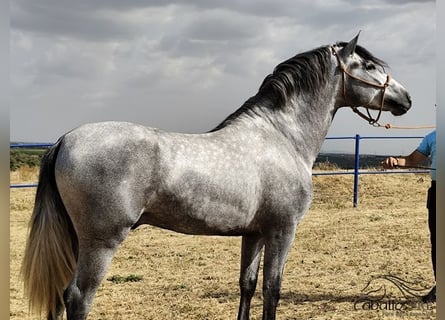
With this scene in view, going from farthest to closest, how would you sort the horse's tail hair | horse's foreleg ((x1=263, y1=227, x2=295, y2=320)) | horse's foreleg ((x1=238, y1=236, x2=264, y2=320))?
horse's foreleg ((x1=238, y1=236, x2=264, y2=320)), horse's foreleg ((x1=263, y1=227, x2=295, y2=320)), the horse's tail hair

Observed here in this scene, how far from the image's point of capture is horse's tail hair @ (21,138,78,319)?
3.00m

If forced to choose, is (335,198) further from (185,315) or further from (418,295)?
(185,315)

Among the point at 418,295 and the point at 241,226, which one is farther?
the point at 418,295

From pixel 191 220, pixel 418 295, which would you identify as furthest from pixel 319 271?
pixel 191 220

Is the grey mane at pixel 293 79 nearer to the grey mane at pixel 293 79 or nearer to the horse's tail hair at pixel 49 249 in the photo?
the grey mane at pixel 293 79

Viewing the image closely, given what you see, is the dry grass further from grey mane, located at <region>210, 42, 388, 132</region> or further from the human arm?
grey mane, located at <region>210, 42, 388, 132</region>

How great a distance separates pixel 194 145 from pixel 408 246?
5.05 metres

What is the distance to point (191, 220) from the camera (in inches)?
122

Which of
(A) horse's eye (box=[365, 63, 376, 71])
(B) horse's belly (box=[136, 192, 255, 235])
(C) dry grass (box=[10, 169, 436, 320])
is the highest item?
(A) horse's eye (box=[365, 63, 376, 71])

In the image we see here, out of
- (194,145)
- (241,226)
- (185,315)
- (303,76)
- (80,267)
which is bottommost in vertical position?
(185,315)

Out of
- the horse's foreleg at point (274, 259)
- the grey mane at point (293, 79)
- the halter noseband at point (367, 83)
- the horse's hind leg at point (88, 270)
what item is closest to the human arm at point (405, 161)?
the halter noseband at point (367, 83)

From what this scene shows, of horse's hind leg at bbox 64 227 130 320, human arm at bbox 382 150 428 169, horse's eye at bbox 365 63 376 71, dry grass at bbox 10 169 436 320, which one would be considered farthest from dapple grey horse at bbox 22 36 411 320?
dry grass at bbox 10 169 436 320

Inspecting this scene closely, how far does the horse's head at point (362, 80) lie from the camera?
3.87 meters

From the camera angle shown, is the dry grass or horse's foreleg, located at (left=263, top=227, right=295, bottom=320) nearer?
horse's foreleg, located at (left=263, top=227, right=295, bottom=320)
